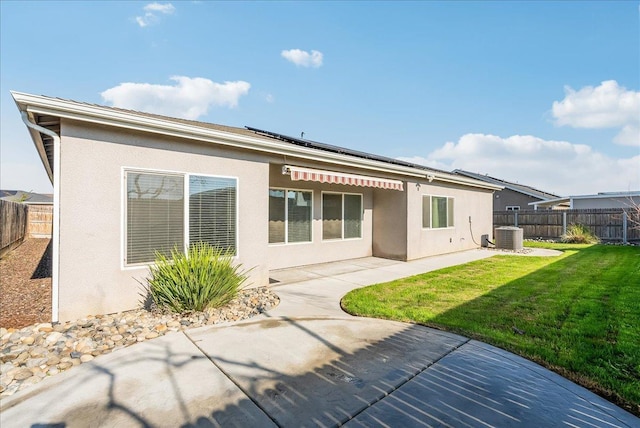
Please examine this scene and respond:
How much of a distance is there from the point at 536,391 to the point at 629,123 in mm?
37943

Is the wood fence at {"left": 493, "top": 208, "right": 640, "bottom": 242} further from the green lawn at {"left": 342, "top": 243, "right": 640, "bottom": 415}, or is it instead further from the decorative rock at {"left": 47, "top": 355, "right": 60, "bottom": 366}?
the decorative rock at {"left": 47, "top": 355, "right": 60, "bottom": 366}

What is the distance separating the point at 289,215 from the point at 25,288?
404 inches

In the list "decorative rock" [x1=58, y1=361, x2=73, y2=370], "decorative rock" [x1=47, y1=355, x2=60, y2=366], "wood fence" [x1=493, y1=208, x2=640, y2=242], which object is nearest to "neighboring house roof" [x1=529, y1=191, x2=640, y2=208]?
"wood fence" [x1=493, y1=208, x2=640, y2=242]

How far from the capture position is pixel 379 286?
10.8m

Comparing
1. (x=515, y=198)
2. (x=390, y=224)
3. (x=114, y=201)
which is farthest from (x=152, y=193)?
(x=515, y=198)

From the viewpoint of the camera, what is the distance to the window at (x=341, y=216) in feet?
50.9

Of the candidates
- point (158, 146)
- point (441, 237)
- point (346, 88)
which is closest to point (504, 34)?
point (346, 88)

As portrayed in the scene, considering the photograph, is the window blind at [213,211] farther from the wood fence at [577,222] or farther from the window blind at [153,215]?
the wood fence at [577,222]

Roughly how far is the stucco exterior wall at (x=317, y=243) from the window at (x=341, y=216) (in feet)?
0.84

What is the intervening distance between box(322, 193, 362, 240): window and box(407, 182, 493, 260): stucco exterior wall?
9.02 feet

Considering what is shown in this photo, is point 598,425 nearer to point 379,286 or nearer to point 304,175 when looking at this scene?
point 379,286

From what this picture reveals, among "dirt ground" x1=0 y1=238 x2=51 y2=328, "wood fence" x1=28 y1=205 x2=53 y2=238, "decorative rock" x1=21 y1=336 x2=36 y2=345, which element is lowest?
"dirt ground" x1=0 y1=238 x2=51 y2=328

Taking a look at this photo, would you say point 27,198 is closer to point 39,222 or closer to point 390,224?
point 39,222

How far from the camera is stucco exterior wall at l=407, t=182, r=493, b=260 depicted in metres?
16.6
